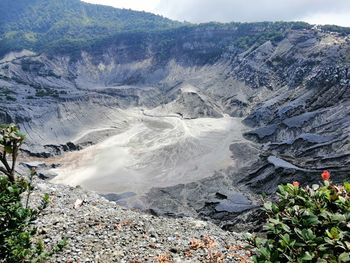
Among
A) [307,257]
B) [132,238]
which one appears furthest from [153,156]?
[307,257]

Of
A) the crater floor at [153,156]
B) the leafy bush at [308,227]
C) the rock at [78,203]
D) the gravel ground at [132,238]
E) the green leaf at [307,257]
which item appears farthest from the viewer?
the crater floor at [153,156]

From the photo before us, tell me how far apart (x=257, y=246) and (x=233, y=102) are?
98.2m

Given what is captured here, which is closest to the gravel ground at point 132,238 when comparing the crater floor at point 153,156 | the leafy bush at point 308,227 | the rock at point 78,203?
the rock at point 78,203

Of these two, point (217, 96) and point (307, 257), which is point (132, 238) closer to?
point (307, 257)

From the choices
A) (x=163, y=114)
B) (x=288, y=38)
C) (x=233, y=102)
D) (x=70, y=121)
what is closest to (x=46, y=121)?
(x=70, y=121)

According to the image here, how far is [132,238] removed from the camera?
14.4 m

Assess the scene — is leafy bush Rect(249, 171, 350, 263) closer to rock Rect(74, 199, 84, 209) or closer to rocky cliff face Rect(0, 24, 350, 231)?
rock Rect(74, 199, 84, 209)

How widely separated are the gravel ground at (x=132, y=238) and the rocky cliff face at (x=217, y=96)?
28209 millimetres

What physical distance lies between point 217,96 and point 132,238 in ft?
320

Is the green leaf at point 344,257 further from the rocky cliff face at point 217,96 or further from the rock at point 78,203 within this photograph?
the rocky cliff face at point 217,96

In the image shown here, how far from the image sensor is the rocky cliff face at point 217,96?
55438 millimetres

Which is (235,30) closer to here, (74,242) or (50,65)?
(50,65)

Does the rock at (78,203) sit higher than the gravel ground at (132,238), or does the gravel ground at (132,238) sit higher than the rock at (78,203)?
the gravel ground at (132,238)

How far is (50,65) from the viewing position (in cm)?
14262
